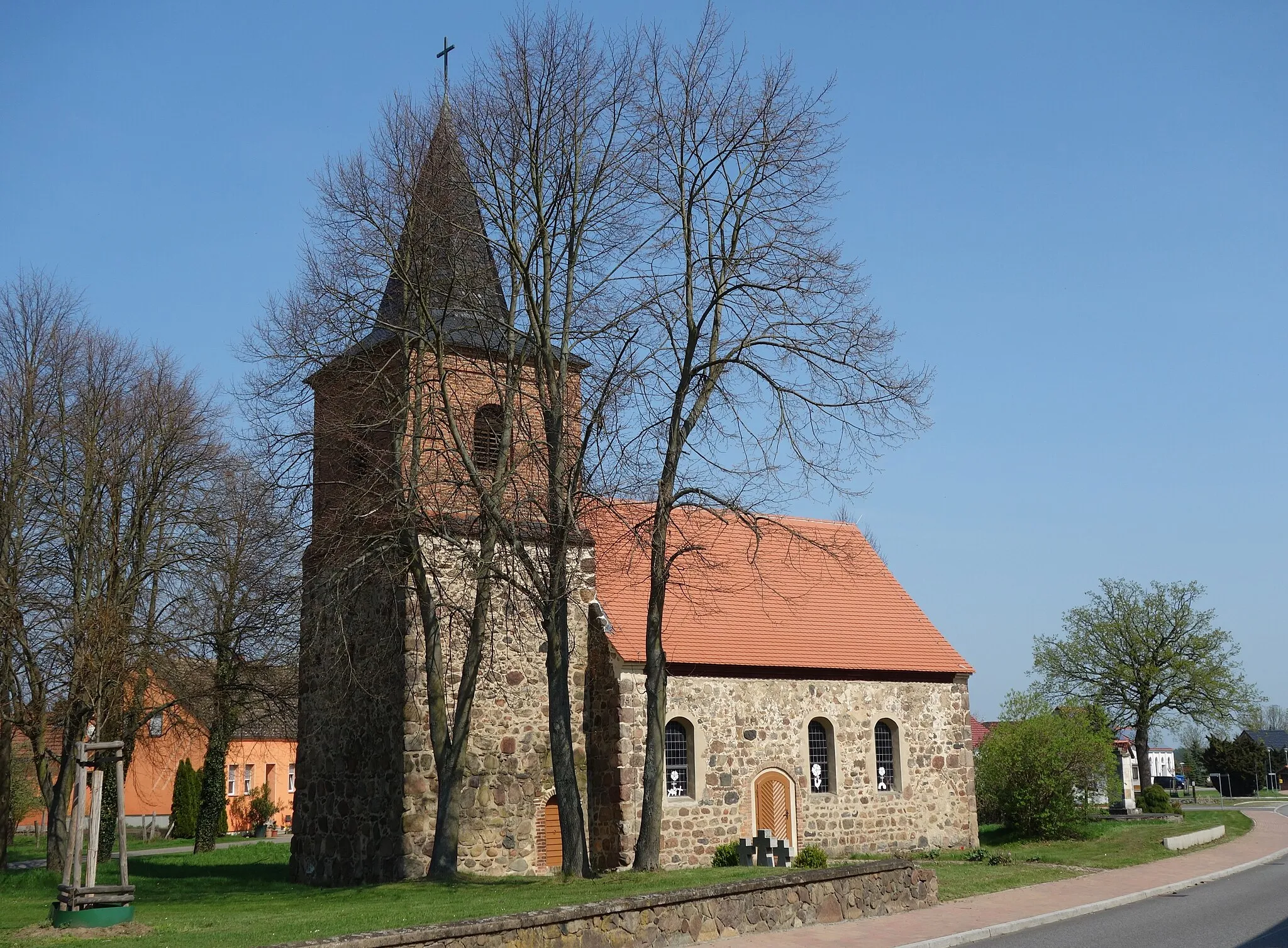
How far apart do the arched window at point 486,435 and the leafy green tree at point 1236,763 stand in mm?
73613

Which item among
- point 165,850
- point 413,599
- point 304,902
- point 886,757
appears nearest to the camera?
point 304,902

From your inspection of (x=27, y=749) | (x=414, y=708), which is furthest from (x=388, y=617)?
(x=27, y=749)

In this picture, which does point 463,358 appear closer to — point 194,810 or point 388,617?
point 388,617

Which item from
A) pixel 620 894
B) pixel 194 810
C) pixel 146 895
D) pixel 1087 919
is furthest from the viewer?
pixel 194 810

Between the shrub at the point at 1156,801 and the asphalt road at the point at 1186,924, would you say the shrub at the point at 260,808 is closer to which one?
the shrub at the point at 1156,801

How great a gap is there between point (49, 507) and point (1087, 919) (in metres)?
23.4

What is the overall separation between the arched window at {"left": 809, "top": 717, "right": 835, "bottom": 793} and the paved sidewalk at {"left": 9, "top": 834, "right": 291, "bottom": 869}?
19.6 m

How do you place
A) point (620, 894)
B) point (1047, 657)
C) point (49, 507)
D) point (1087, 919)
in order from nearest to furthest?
point (620, 894) < point (1087, 919) < point (49, 507) < point (1047, 657)

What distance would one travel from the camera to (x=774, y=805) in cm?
2516

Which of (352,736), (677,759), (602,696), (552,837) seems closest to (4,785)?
(352,736)

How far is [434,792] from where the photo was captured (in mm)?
21203

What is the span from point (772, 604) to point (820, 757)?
148 inches

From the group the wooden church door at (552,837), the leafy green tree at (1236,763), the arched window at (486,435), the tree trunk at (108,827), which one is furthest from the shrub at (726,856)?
the leafy green tree at (1236,763)

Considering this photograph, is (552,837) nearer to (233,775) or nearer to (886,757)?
(886,757)
